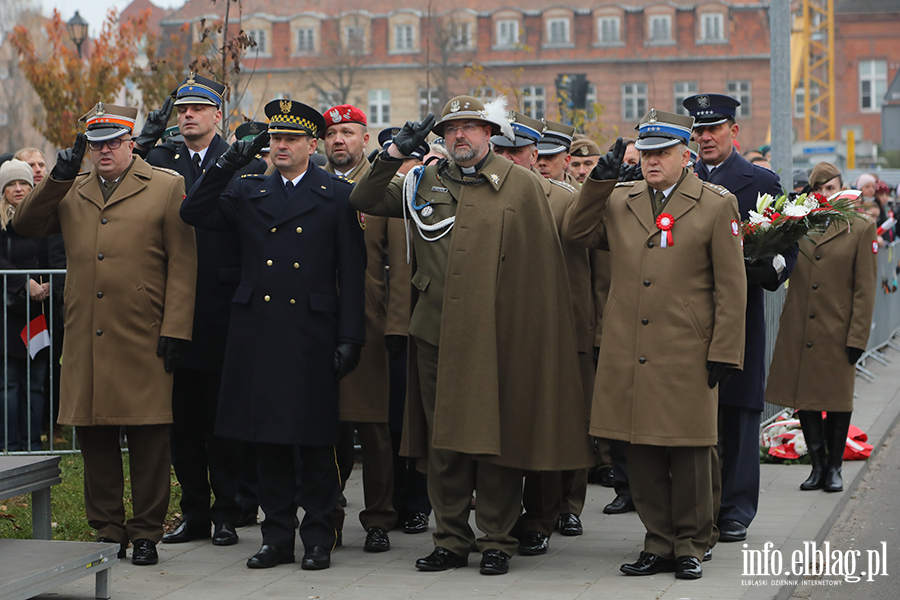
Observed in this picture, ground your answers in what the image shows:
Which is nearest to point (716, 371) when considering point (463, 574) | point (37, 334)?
point (463, 574)

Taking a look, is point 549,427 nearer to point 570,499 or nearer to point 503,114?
point 570,499

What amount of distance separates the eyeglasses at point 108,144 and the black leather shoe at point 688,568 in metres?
3.61

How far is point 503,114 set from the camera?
6711 mm

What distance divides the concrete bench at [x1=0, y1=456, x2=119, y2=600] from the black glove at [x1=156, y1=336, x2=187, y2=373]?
0.79 metres

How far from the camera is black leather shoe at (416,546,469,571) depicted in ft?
21.3

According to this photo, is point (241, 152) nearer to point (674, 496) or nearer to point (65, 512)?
point (674, 496)

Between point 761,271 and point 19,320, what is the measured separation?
5.87 m

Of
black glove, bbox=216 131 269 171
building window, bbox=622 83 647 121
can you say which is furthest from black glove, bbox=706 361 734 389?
building window, bbox=622 83 647 121

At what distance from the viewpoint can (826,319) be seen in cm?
905

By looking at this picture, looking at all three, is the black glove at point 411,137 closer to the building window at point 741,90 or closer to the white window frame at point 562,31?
the building window at point 741,90

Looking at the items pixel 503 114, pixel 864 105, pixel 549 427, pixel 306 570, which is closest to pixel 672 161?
pixel 503 114

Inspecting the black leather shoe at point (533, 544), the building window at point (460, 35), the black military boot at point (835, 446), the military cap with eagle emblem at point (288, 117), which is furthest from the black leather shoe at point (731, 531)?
the building window at point (460, 35)

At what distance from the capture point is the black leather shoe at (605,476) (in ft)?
29.9

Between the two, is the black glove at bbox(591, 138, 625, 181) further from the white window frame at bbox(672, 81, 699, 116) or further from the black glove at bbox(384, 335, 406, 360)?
the white window frame at bbox(672, 81, 699, 116)
